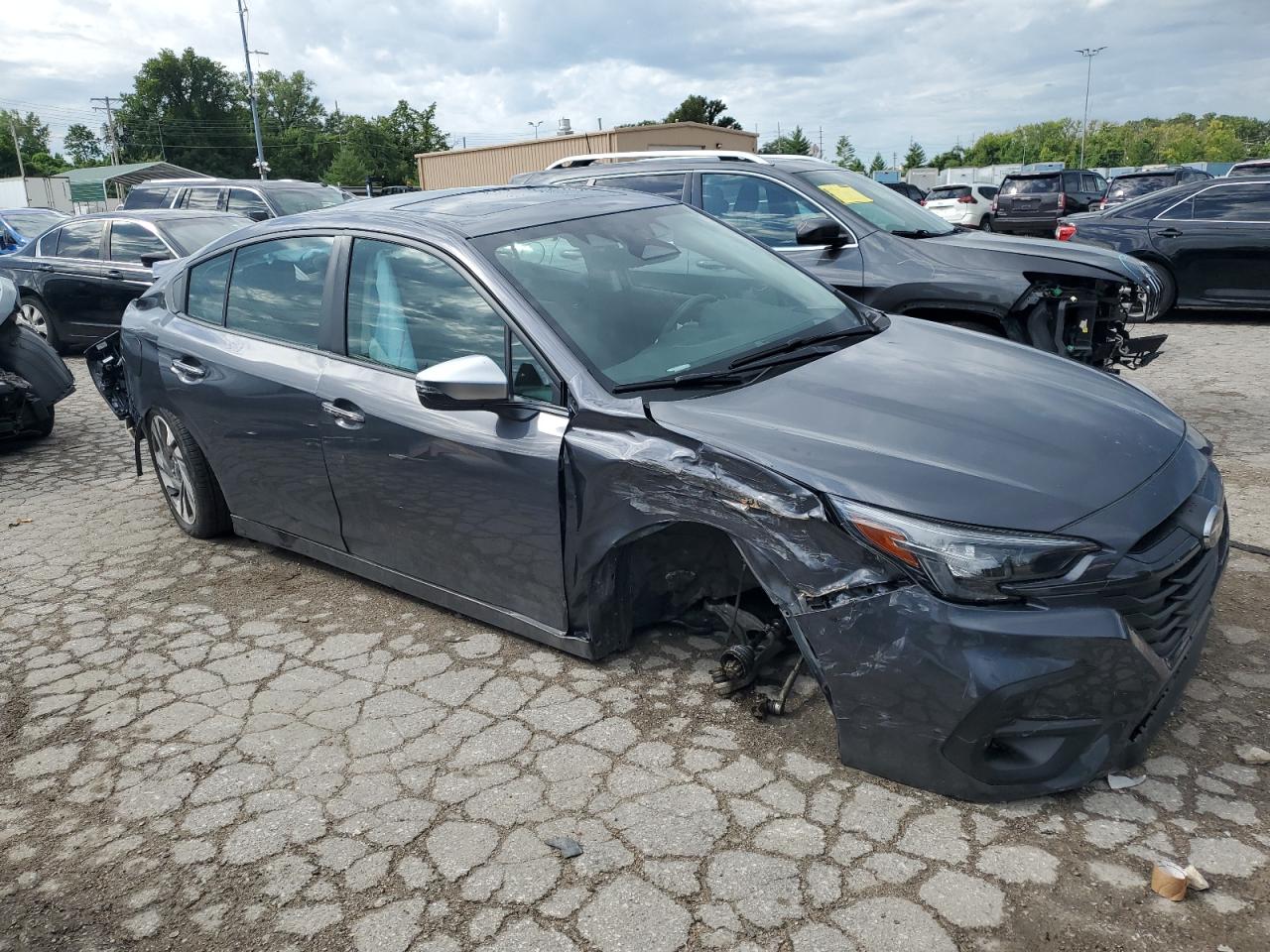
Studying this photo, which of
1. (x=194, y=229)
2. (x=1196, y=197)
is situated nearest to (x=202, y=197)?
(x=194, y=229)

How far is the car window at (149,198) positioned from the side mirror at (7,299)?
757cm

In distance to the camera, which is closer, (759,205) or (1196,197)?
(759,205)

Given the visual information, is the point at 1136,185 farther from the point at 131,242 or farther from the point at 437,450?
the point at 437,450

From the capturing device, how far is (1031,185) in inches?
936

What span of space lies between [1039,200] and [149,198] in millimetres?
19057

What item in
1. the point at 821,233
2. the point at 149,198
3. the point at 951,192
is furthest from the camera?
the point at 951,192

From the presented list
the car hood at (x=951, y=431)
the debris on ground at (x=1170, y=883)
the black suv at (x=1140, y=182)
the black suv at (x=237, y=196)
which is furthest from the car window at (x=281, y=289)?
the black suv at (x=1140, y=182)

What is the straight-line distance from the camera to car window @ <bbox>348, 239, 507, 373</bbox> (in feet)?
11.4

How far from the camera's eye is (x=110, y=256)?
1036 centimetres

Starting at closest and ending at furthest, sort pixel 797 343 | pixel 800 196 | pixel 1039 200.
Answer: pixel 797 343 → pixel 800 196 → pixel 1039 200

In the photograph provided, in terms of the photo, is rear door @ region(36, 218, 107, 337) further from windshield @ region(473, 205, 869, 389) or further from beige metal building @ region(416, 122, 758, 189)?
windshield @ region(473, 205, 869, 389)

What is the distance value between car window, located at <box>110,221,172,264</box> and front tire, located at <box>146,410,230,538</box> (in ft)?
18.9

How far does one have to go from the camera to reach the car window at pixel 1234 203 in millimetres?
10164

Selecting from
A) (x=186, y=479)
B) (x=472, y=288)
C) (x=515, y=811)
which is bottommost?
(x=515, y=811)
